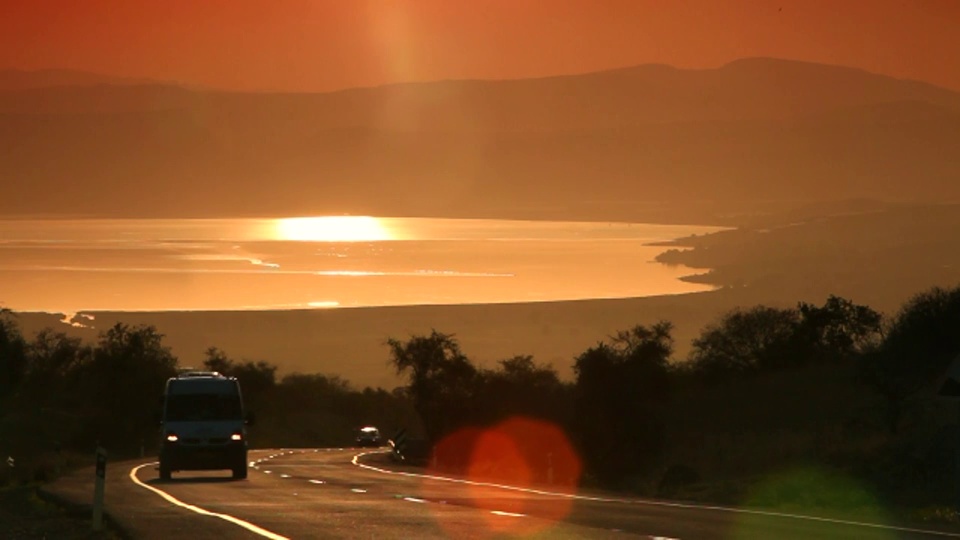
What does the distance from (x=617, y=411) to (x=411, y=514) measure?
2003 inches

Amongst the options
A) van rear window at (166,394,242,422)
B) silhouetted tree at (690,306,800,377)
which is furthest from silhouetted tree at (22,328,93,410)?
van rear window at (166,394,242,422)

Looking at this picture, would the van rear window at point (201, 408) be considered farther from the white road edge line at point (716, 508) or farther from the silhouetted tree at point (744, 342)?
the silhouetted tree at point (744, 342)

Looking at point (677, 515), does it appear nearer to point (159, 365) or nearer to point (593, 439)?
point (593, 439)

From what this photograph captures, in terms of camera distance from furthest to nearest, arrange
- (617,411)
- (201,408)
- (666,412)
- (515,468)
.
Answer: (666,412)
(617,411)
(515,468)
(201,408)

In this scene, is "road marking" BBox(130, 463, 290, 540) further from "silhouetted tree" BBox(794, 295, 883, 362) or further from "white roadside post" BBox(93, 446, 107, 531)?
"silhouetted tree" BBox(794, 295, 883, 362)

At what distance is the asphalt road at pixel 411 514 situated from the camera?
23.1 meters

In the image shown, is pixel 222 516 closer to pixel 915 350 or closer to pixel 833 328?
pixel 915 350

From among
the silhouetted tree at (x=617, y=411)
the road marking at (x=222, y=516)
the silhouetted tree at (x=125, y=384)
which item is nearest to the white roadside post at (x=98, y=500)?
the road marking at (x=222, y=516)

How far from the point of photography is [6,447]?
95750 millimetres

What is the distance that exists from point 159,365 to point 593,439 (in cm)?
6800

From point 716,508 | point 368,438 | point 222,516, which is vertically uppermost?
point 368,438

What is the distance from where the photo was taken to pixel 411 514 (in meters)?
26.8

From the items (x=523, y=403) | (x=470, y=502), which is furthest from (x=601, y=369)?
(x=470, y=502)

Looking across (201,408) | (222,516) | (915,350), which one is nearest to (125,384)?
(915,350)
